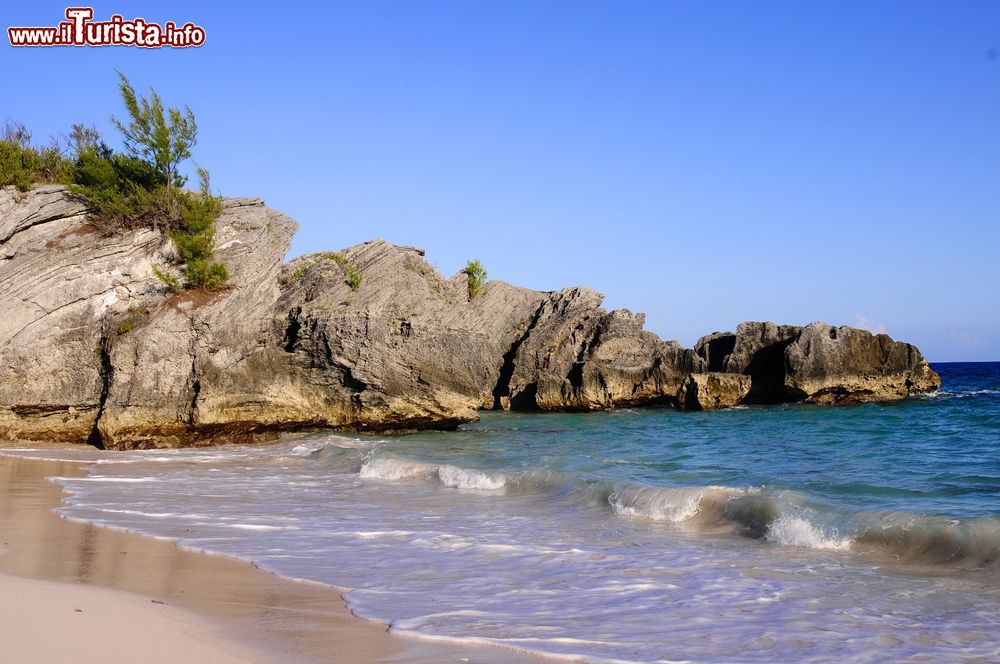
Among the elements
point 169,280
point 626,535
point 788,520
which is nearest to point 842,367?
point 169,280

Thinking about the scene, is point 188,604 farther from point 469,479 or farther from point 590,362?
point 590,362

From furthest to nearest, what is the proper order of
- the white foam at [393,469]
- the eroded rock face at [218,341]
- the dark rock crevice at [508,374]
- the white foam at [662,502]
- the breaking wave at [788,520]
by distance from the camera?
the dark rock crevice at [508,374] < the eroded rock face at [218,341] < the white foam at [393,469] < the white foam at [662,502] < the breaking wave at [788,520]

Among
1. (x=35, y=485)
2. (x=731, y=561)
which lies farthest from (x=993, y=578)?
(x=35, y=485)

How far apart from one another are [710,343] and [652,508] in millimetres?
29070

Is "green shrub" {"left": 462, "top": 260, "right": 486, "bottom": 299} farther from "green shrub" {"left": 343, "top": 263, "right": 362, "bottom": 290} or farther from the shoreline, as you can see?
the shoreline

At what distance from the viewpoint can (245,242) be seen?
79.2 ft

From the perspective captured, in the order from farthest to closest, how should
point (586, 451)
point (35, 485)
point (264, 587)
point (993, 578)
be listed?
point (586, 451), point (35, 485), point (993, 578), point (264, 587)

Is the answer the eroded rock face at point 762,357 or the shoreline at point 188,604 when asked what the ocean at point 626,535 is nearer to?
the shoreline at point 188,604

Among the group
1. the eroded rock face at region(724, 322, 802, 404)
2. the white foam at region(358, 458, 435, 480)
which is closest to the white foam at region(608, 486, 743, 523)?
the white foam at region(358, 458, 435, 480)

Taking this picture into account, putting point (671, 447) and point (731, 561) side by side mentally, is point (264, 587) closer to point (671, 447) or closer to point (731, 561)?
point (731, 561)

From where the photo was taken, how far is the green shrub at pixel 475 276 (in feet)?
129

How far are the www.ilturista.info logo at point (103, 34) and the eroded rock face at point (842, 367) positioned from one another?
26.1m

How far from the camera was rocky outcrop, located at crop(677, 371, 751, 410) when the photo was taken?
115 ft

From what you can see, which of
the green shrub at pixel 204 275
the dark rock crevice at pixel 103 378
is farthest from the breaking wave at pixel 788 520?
the green shrub at pixel 204 275
